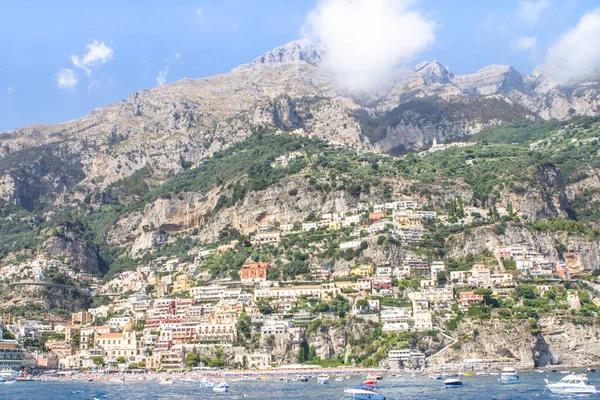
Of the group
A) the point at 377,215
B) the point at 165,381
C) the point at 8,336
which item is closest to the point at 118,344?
the point at 8,336

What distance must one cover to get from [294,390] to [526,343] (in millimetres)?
39245

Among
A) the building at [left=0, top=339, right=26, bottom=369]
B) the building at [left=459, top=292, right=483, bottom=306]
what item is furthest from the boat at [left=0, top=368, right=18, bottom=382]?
the building at [left=459, top=292, right=483, bottom=306]

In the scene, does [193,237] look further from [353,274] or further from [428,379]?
[428,379]

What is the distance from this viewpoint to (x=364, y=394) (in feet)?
260

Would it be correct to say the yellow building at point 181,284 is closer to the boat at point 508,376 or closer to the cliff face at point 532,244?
the cliff face at point 532,244

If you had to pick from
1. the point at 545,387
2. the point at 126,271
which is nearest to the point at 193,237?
the point at 126,271

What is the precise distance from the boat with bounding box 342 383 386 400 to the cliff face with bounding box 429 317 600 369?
35.3 metres

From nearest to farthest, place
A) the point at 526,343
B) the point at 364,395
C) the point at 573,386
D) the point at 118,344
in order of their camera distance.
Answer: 1. the point at 364,395
2. the point at 573,386
3. the point at 526,343
4. the point at 118,344

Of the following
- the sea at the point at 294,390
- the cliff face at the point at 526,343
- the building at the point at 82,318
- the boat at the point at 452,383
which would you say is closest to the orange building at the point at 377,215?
the cliff face at the point at 526,343

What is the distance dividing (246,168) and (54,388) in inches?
3848

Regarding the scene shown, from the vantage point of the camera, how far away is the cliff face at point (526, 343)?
115812 mm

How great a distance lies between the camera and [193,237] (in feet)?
613

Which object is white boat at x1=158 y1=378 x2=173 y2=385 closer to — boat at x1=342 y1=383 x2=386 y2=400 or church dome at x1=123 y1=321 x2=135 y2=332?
church dome at x1=123 y1=321 x2=135 y2=332

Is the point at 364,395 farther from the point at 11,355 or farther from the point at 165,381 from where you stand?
the point at 11,355
